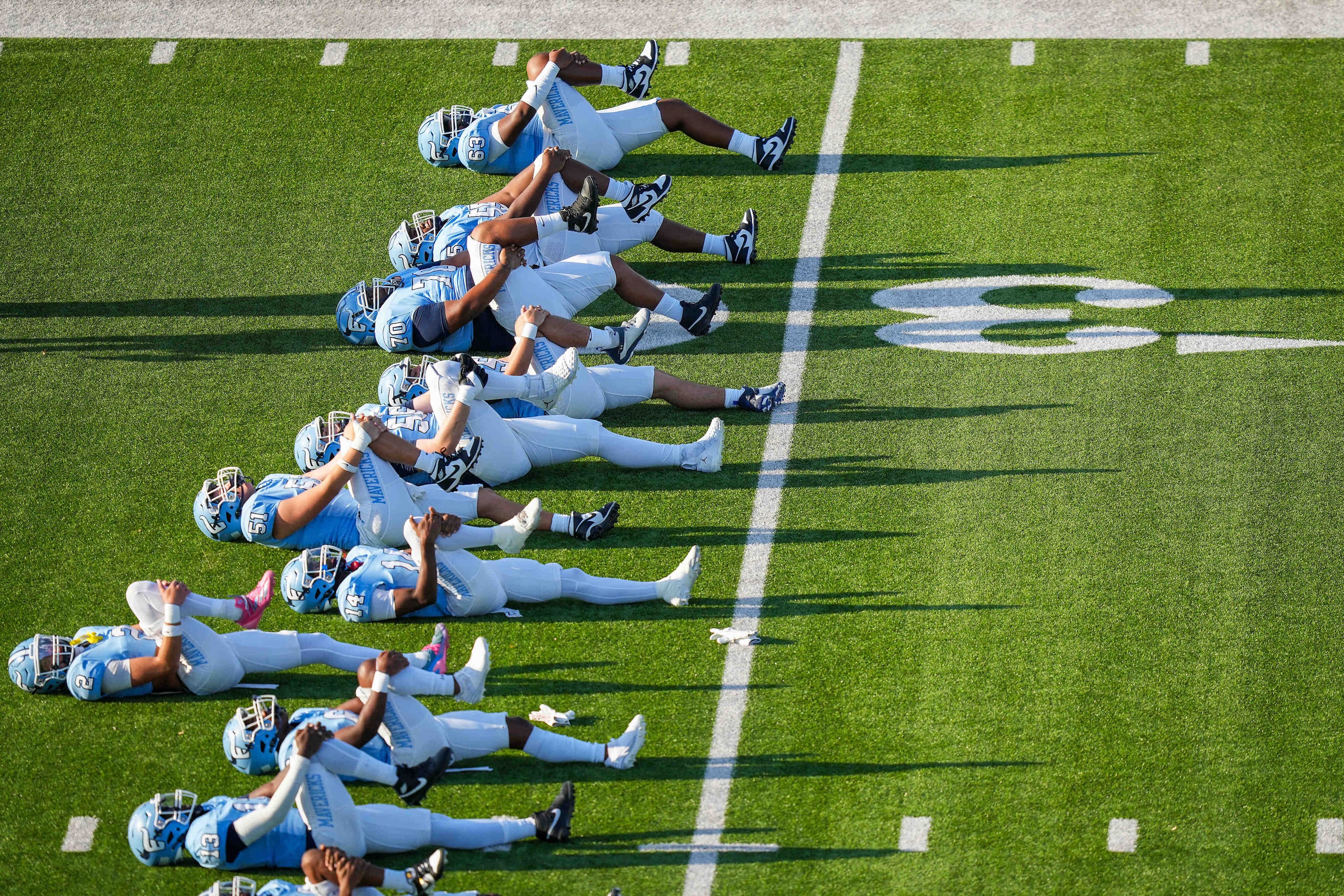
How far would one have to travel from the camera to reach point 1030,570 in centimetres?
962

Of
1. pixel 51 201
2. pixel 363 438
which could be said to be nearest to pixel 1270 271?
pixel 363 438

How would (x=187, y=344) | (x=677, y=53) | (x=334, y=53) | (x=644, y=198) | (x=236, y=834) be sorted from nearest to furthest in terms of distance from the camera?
(x=236, y=834) → (x=644, y=198) → (x=187, y=344) → (x=677, y=53) → (x=334, y=53)

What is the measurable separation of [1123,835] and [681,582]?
2653mm

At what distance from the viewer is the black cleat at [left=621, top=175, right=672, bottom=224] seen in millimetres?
11688

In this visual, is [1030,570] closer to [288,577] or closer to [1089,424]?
[1089,424]

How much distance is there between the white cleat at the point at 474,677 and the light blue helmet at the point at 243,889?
1331 millimetres

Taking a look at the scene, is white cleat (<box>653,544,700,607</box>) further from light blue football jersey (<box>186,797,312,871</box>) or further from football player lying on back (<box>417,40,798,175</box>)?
football player lying on back (<box>417,40,798,175</box>)

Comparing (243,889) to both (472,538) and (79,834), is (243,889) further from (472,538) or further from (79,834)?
(472,538)

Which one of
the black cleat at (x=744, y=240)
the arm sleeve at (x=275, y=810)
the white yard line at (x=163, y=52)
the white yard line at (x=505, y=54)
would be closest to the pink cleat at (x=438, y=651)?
the arm sleeve at (x=275, y=810)

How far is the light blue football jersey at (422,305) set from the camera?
442 inches

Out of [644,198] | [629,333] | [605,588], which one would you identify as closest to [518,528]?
[605,588]

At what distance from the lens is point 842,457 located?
10516 mm

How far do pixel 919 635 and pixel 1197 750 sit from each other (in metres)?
1.52

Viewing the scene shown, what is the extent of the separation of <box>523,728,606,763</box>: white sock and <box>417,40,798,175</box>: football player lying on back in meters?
5.12
